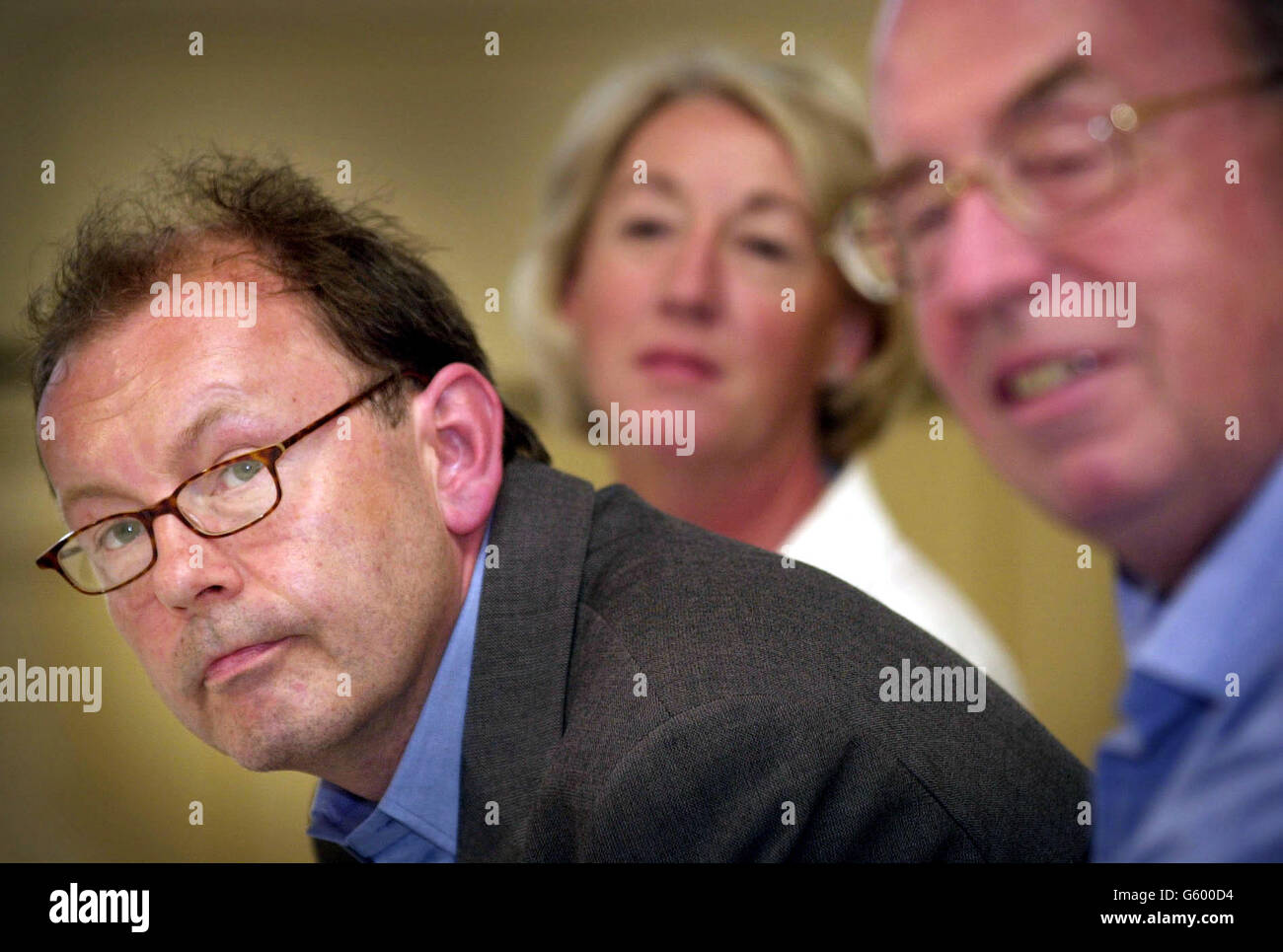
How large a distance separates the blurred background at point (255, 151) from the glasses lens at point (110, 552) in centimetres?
43

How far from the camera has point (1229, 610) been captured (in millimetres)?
1422

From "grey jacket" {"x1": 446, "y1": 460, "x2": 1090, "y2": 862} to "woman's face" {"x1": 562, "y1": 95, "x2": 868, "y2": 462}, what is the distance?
0.52 metres

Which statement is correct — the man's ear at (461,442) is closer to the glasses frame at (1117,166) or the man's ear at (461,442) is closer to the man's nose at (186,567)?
the man's nose at (186,567)

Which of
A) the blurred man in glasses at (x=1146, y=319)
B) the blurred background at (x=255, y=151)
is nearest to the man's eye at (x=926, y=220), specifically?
the blurred man in glasses at (x=1146, y=319)

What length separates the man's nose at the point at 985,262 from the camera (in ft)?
5.21

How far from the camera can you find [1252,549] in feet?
4.65

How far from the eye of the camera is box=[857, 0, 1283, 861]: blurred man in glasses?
4.61 feet

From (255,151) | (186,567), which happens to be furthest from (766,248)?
(186,567)

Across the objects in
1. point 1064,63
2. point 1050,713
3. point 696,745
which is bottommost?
point 1050,713
